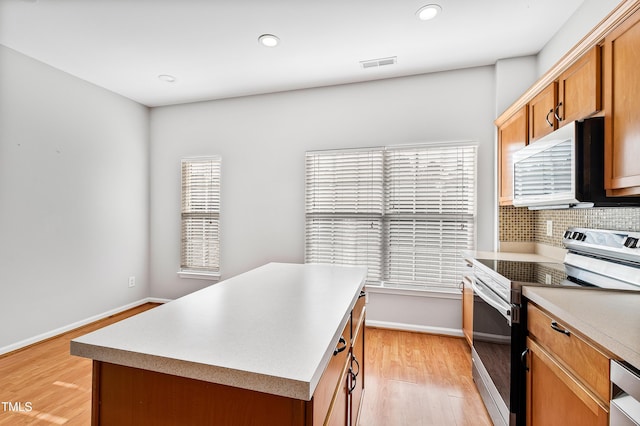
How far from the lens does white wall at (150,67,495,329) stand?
305 cm

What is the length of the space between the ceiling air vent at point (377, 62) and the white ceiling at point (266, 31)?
0.06 m

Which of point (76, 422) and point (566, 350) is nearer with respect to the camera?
point (566, 350)

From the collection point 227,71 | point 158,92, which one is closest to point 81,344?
point 227,71

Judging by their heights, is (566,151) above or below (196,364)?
above

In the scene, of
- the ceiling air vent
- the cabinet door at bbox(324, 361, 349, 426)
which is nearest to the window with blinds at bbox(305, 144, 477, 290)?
the ceiling air vent

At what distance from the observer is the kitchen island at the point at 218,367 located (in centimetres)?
73

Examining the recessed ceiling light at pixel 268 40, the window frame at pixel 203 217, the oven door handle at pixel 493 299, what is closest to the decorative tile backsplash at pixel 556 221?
the oven door handle at pixel 493 299

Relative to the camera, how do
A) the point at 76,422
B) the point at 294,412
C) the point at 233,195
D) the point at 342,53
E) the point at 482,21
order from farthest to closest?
the point at 233,195 → the point at 342,53 → the point at 482,21 → the point at 76,422 → the point at 294,412

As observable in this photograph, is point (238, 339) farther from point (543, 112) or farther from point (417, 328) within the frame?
point (417, 328)

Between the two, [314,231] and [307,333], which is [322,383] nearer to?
[307,333]

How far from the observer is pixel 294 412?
0.73 m

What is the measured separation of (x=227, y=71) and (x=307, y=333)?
10.00ft

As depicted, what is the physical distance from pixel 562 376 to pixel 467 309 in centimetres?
160

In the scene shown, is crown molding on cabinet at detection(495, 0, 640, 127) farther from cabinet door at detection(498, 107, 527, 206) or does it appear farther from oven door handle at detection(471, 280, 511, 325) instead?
oven door handle at detection(471, 280, 511, 325)
